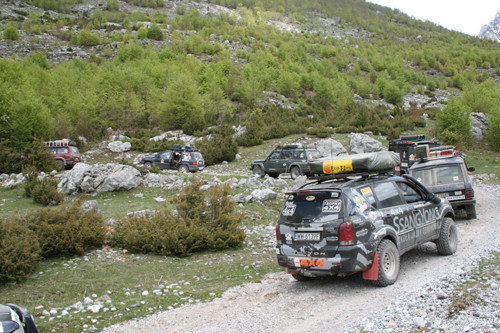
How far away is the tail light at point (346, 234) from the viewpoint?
5670 millimetres

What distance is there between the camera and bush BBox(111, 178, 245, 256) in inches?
340

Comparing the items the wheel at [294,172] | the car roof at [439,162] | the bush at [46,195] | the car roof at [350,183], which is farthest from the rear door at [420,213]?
the wheel at [294,172]

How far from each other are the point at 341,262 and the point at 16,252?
18.9ft

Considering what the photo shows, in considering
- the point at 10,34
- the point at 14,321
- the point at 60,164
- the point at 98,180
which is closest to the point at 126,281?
the point at 14,321

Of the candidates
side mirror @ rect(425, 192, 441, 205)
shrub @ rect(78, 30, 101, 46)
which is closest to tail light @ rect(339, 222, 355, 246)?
side mirror @ rect(425, 192, 441, 205)

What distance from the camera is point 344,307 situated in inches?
212

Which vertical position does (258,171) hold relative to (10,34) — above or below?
below

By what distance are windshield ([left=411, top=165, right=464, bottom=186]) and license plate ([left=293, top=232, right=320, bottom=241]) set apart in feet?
23.5

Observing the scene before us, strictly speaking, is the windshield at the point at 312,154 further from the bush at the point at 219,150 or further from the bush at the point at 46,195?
the bush at the point at 46,195

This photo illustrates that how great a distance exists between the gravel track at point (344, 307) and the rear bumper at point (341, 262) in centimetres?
43

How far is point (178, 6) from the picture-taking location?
154 m

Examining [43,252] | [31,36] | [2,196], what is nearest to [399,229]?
[43,252]

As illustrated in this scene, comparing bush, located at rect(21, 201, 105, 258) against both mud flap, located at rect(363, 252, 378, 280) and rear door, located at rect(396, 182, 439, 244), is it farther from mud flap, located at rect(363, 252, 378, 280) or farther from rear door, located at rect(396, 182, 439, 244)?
rear door, located at rect(396, 182, 439, 244)

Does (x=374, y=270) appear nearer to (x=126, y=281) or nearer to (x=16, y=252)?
(x=126, y=281)
